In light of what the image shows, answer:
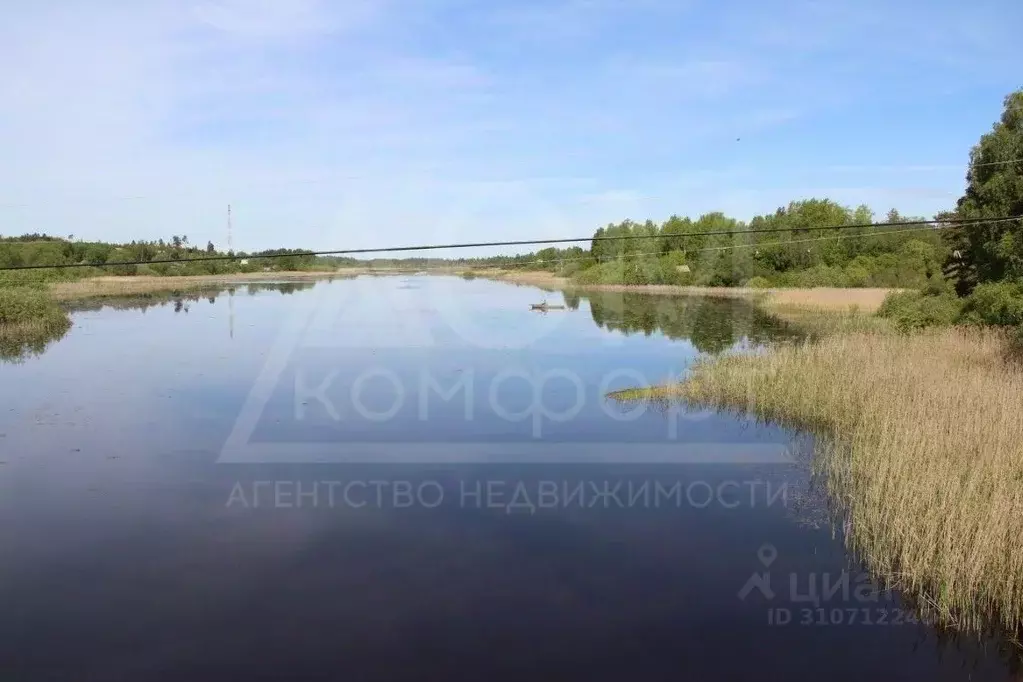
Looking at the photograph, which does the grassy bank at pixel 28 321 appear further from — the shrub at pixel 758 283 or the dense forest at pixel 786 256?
the shrub at pixel 758 283

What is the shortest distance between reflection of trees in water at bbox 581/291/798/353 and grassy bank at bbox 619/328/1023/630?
727 centimetres

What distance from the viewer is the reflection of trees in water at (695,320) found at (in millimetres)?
25298

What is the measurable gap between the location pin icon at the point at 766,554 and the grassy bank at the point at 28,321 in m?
23.4

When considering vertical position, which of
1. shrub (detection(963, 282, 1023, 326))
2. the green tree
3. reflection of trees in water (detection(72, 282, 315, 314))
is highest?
the green tree

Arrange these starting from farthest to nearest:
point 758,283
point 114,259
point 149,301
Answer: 1. point 114,259
2. point 758,283
3. point 149,301

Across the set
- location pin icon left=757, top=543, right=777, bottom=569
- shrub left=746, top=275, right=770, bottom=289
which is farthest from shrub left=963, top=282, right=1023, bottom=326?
shrub left=746, top=275, right=770, bottom=289

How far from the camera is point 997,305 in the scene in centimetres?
1426

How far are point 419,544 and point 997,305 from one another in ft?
39.4

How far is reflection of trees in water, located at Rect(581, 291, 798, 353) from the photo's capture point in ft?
83.0

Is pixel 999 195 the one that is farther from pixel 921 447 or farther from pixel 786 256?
pixel 786 256

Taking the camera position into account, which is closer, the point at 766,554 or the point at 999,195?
the point at 766,554

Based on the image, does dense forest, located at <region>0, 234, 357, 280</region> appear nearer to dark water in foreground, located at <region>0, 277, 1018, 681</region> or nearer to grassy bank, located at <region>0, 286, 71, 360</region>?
grassy bank, located at <region>0, 286, 71, 360</region>

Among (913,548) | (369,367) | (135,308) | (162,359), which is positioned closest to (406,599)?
(913,548)

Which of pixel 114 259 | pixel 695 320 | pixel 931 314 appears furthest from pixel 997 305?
pixel 114 259
